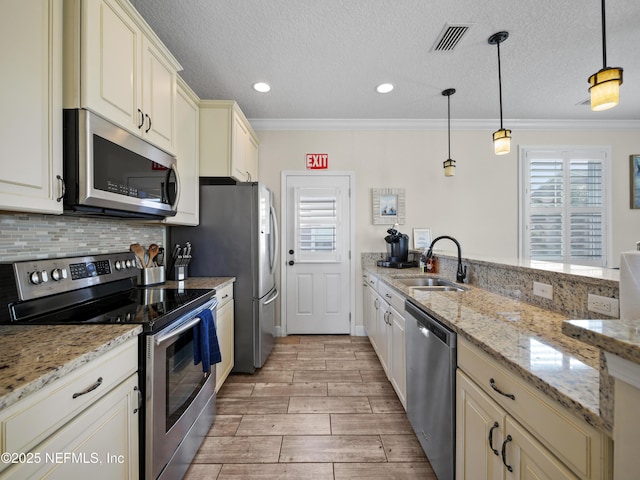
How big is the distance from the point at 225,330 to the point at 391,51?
8.41ft

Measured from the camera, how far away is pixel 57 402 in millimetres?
783

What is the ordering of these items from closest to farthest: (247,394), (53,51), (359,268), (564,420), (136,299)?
(564,420) < (53,51) < (136,299) < (247,394) < (359,268)

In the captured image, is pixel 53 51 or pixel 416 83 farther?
pixel 416 83

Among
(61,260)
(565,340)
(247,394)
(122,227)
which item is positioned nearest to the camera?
(565,340)

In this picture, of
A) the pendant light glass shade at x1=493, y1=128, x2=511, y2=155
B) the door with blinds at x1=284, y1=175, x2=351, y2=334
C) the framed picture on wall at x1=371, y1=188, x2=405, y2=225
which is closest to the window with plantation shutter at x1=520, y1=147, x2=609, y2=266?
the framed picture on wall at x1=371, y1=188, x2=405, y2=225

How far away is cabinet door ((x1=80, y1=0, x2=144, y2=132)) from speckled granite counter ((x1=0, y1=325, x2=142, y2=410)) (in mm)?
922

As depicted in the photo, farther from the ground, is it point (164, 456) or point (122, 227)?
point (122, 227)

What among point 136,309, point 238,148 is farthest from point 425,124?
point 136,309

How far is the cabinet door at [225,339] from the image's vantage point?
2154 mm

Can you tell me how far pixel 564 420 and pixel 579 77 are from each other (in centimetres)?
322

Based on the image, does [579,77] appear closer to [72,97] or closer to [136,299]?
[72,97]

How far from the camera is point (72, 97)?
117 cm

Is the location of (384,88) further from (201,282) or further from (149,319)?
(149,319)

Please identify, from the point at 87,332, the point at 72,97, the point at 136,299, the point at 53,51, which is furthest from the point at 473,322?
the point at 53,51
